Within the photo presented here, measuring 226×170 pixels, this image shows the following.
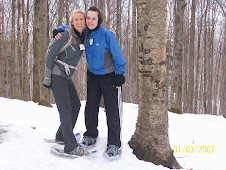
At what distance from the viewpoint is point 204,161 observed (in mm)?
4094

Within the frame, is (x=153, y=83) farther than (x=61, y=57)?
Yes

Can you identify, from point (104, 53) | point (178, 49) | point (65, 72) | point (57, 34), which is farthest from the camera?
point (178, 49)

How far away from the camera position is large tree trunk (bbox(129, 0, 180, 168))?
2.90 meters

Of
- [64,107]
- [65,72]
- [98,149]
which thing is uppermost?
[65,72]

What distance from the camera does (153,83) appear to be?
9.61 ft

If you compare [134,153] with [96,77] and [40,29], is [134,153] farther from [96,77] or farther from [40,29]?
[40,29]

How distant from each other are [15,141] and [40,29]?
641 cm

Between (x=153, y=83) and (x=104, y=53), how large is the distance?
32.5 inches

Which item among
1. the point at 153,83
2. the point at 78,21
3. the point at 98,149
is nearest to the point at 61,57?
the point at 78,21

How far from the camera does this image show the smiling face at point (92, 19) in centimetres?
288

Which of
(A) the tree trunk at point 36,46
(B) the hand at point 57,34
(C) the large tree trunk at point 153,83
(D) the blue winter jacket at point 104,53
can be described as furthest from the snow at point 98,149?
(A) the tree trunk at point 36,46

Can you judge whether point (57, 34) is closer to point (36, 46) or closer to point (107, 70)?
point (107, 70)

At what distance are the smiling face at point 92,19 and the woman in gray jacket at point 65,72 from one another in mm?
81

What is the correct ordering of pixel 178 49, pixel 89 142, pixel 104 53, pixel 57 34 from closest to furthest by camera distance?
pixel 57 34
pixel 104 53
pixel 89 142
pixel 178 49
